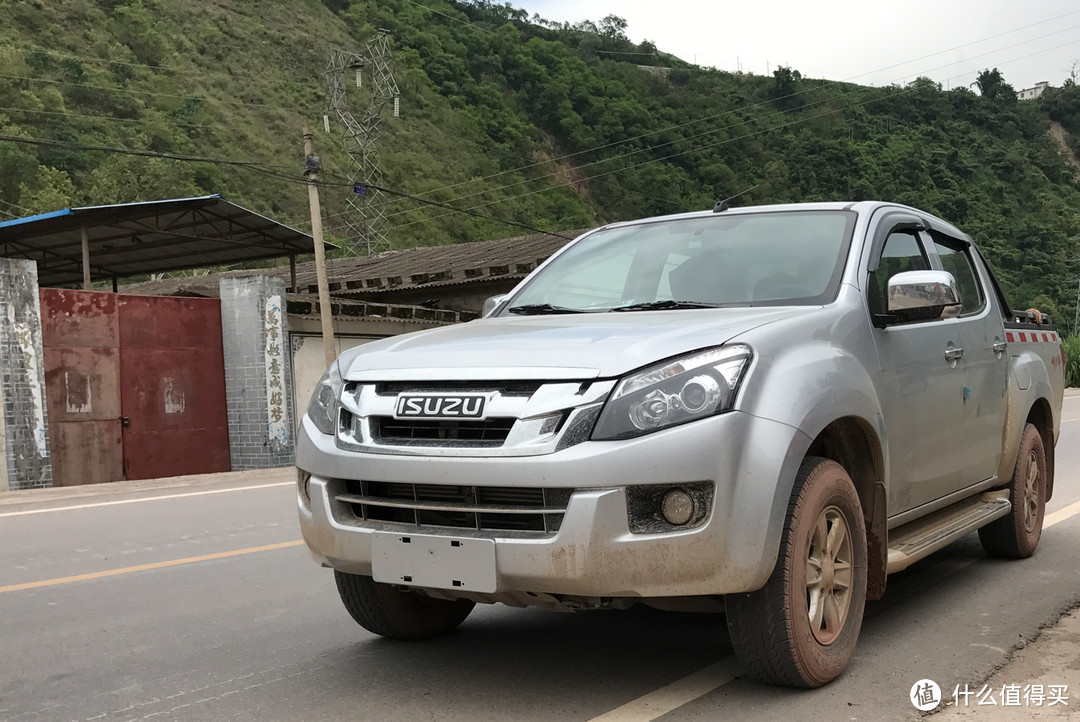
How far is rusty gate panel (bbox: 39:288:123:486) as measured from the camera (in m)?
15.4

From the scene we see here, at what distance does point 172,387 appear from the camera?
17.4 m

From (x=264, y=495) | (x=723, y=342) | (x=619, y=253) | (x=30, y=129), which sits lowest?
(x=264, y=495)

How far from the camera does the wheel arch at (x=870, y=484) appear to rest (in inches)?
160

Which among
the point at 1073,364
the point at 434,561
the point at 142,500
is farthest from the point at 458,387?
the point at 1073,364

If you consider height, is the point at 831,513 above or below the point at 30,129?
below

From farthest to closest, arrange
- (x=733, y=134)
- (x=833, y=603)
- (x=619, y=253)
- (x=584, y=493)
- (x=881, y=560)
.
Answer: (x=733, y=134) < (x=619, y=253) < (x=881, y=560) < (x=833, y=603) < (x=584, y=493)

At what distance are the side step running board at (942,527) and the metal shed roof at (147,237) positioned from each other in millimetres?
14150

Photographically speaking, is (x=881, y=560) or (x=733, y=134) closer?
(x=881, y=560)

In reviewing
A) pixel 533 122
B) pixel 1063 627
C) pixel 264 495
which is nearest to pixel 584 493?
pixel 1063 627

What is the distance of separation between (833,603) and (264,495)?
7836 mm

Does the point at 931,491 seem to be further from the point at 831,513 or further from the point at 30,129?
the point at 30,129

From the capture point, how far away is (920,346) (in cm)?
459

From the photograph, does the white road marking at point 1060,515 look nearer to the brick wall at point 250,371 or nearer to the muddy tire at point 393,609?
the muddy tire at point 393,609

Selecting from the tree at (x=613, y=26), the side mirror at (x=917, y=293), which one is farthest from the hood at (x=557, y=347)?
the tree at (x=613, y=26)
